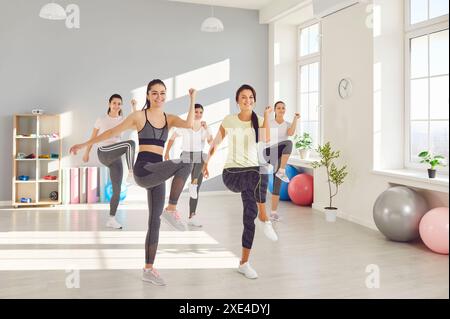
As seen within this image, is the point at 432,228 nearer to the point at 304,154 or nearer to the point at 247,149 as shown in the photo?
the point at 247,149

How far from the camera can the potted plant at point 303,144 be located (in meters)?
6.60

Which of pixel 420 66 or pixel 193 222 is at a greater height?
pixel 420 66

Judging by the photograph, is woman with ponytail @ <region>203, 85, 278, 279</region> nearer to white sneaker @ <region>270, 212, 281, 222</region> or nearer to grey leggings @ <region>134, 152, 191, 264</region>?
grey leggings @ <region>134, 152, 191, 264</region>

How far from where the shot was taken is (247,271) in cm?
341

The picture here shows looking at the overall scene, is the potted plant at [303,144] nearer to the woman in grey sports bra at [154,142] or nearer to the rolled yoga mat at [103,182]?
the rolled yoga mat at [103,182]

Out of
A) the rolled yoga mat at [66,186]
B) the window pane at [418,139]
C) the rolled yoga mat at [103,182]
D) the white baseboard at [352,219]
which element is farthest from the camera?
the rolled yoga mat at [103,182]

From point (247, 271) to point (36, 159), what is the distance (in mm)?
4461

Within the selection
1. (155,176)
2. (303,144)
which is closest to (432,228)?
(155,176)

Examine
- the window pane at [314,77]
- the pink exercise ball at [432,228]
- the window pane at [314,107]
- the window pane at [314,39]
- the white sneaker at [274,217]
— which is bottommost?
the white sneaker at [274,217]

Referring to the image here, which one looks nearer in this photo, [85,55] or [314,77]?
[85,55]

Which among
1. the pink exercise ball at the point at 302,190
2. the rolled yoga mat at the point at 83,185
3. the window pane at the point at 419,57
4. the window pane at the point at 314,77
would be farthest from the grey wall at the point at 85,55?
the window pane at the point at 419,57

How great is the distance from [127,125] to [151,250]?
0.94 m

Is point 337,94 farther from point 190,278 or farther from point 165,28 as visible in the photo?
point 190,278

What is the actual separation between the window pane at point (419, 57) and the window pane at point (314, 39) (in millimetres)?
2820
